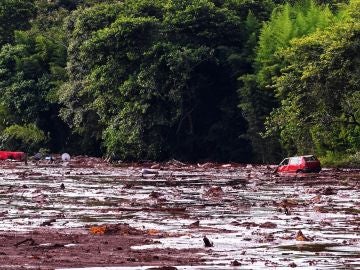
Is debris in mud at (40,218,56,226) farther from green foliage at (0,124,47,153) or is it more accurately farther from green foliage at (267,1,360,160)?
green foliage at (0,124,47,153)

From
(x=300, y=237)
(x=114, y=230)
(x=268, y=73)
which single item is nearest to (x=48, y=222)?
(x=114, y=230)

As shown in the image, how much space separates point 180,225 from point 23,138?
225 ft

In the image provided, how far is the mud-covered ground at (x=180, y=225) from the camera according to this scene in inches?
735

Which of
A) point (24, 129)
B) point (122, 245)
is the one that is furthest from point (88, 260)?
point (24, 129)

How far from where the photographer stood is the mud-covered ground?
1867 cm

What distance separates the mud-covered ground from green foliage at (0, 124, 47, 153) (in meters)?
45.3

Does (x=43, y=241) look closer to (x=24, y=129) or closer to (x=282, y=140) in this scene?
(x=282, y=140)

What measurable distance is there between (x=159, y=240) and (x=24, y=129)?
7198 centimetres

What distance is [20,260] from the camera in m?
18.2

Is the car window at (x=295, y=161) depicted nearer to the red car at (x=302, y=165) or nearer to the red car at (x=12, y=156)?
the red car at (x=302, y=165)

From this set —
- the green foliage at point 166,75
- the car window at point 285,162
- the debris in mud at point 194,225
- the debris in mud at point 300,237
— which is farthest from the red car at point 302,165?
the debris in mud at point 300,237

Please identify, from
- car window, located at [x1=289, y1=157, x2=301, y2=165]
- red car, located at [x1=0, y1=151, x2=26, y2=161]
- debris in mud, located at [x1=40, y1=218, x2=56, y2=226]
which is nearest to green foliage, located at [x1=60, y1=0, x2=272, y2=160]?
red car, located at [x1=0, y1=151, x2=26, y2=161]

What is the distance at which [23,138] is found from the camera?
92.7m

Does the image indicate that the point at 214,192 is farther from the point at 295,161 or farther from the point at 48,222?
the point at 295,161
